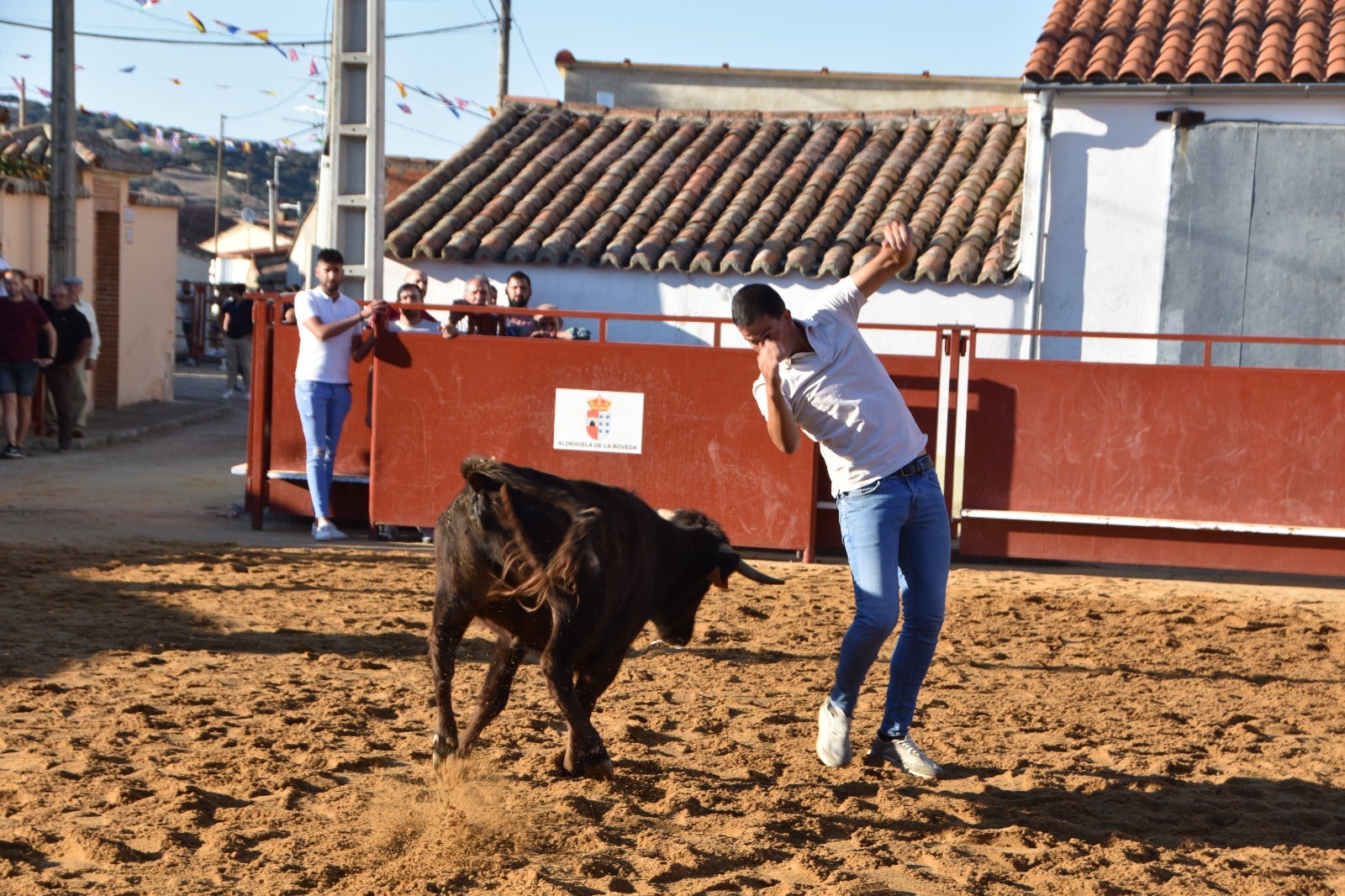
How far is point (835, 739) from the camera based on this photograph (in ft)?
16.4

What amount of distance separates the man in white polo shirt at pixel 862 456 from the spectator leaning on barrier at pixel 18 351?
37.4ft

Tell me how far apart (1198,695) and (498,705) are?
3528 mm

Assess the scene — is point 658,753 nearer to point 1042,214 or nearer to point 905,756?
point 905,756

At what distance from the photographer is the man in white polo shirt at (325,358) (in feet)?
33.0

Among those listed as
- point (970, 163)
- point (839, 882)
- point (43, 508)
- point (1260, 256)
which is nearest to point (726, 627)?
point (839, 882)

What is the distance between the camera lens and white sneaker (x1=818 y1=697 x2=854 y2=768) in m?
5.00

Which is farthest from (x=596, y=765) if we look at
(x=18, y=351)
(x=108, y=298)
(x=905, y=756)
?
(x=108, y=298)

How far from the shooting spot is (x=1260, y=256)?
13.8 m

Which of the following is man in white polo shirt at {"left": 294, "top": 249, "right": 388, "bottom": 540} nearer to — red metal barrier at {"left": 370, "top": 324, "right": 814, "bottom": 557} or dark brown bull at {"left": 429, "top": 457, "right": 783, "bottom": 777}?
red metal barrier at {"left": 370, "top": 324, "right": 814, "bottom": 557}

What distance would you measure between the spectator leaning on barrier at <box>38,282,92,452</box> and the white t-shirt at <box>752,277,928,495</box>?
12.0 metres

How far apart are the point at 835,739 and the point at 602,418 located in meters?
5.63

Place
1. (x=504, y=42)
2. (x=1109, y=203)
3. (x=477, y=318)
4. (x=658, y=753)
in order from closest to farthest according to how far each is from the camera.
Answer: (x=658, y=753), (x=477, y=318), (x=1109, y=203), (x=504, y=42)

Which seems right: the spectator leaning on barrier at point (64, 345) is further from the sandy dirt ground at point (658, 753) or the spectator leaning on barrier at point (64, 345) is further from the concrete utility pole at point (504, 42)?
the concrete utility pole at point (504, 42)

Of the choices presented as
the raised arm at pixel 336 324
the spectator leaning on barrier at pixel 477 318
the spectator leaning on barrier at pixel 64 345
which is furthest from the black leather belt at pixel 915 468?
the spectator leaning on barrier at pixel 64 345
